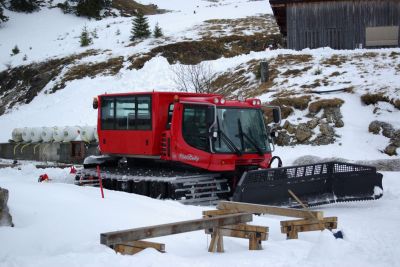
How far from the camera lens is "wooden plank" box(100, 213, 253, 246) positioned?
258 inches

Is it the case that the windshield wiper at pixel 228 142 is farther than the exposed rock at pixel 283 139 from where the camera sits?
No

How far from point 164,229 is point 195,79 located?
75.9 feet

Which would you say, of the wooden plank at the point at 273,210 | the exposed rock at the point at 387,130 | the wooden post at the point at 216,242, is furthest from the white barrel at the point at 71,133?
the wooden post at the point at 216,242

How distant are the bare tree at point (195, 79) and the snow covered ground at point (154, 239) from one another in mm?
17431

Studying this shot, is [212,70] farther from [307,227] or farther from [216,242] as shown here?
[216,242]

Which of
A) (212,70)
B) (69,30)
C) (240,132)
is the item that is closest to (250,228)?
(240,132)

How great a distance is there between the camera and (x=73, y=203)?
10375 millimetres

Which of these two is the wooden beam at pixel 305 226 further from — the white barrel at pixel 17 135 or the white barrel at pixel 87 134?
the white barrel at pixel 17 135

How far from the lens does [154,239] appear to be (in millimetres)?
9023

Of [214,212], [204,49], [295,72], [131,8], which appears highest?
[131,8]

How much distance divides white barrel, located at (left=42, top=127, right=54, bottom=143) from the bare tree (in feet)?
23.5

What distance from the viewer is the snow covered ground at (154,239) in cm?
706

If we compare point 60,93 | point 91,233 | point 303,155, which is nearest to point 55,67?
point 60,93

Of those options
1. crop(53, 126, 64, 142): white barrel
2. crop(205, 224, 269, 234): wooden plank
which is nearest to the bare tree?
crop(53, 126, 64, 142): white barrel
